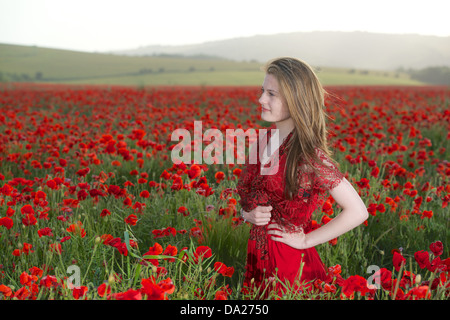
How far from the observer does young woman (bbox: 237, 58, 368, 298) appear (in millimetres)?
1833

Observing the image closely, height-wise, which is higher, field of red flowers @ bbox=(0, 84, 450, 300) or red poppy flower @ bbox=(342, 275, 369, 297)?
red poppy flower @ bbox=(342, 275, 369, 297)

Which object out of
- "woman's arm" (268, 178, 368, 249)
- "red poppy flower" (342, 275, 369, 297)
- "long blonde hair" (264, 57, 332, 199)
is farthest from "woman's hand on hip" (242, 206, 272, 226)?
"red poppy flower" (342, 275, 369, 297)

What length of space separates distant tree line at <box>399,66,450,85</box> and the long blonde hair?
40.4 metres

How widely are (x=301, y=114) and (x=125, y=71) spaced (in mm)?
38974

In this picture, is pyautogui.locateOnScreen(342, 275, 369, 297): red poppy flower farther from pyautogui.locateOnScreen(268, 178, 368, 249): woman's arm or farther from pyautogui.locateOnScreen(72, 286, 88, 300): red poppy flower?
pyautogui.locateOnScreen(72, 286, 88, 300): red poppy flower

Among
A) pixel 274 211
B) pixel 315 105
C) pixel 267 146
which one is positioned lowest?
pixel 274 211

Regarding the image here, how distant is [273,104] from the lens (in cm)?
190

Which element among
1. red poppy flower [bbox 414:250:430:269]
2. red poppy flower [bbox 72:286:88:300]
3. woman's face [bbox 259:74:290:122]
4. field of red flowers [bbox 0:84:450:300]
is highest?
woman's face [bbox 259:74:290:122]

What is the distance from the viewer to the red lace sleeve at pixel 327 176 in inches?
70.2

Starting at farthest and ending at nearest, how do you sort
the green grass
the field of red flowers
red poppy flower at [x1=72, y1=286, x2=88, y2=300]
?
1. the green grass
2. the field of red flowers
3. red poppy flower at [x1=72, y1=286, x2=88, y2=300]
